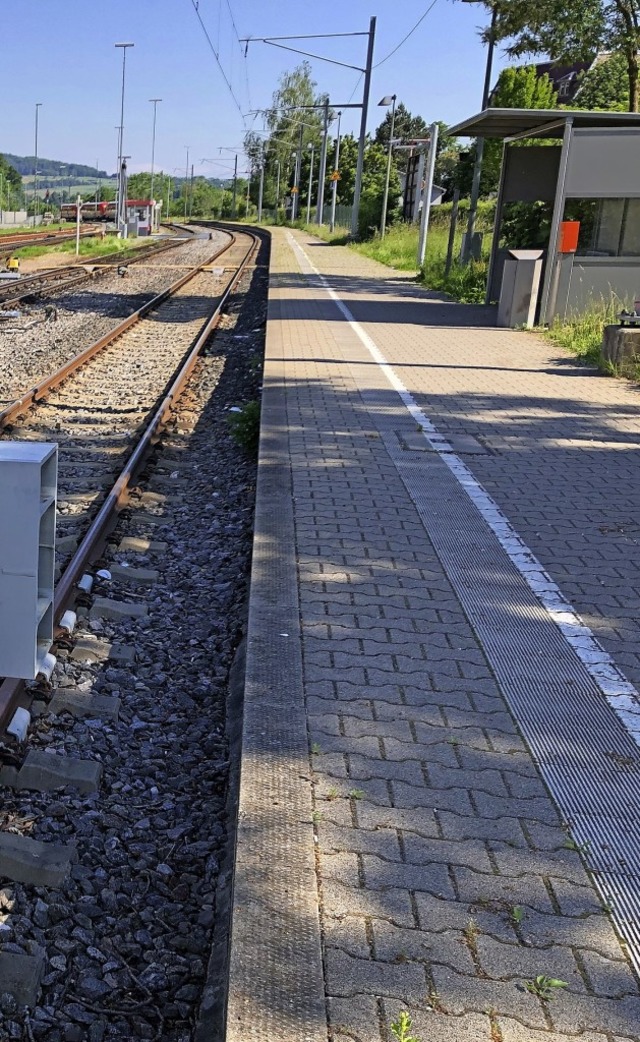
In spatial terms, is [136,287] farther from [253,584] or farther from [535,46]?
[253,584]

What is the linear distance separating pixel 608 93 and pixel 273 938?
3642 cm

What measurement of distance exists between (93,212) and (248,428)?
81.0 meters

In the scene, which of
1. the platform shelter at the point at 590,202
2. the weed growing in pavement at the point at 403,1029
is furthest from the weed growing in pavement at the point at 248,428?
the platform shelter at the point at 590,202

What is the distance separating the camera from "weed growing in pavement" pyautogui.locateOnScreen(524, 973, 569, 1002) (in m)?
2.67

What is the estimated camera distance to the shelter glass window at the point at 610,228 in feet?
55.5

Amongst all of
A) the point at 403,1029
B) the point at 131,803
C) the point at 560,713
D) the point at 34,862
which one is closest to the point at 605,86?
the point at 560,713

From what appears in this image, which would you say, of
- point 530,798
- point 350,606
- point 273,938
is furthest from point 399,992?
point 350,606

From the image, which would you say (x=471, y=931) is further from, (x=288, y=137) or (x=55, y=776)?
(x=288, y=137)

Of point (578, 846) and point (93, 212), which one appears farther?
point (93, 212)

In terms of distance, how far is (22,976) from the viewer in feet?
9.92

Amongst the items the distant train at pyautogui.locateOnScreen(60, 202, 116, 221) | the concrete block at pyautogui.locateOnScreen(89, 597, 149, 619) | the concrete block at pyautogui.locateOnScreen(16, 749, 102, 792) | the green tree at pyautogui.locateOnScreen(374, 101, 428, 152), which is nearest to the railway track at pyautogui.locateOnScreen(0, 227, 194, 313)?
the concrete block at pyautogui.locateOnScreen(89, 597, 149, 619)

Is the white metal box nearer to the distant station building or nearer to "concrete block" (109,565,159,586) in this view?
"concrete block" (109,565,159,586)

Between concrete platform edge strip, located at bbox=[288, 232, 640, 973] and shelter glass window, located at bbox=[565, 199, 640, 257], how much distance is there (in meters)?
11.0

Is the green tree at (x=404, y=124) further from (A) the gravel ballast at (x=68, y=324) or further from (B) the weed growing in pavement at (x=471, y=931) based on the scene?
(B) the weed growing in pavement at (x=471, y=931)
